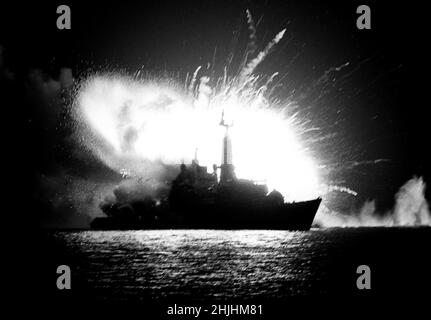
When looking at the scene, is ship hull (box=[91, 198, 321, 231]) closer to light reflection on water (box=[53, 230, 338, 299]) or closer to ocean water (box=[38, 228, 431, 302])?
light reflection on water (box=[53, 230, 338, 299])

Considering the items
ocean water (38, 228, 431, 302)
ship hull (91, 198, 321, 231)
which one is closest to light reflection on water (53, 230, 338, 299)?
ocean water (38, 228, 431, 302)

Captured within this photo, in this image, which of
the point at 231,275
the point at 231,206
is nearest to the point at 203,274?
the point at 231,275

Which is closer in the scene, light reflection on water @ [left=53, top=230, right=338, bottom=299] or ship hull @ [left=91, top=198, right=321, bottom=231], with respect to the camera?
light reflection on water @ [left=53, top=230, right=338, bottom=299]

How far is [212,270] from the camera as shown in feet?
132

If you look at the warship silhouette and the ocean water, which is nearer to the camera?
the ocean water

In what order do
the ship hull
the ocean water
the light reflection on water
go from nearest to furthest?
the ocean water
the light reflection on water
the ship hull

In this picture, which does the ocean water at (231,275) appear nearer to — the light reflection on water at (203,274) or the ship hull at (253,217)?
the light reflection on water at (203,274)

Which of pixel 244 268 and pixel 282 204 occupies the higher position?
pixel 282 204

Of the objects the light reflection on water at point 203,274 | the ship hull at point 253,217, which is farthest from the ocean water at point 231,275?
the ship hull at point 253,217

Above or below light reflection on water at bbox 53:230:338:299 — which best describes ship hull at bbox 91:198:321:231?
above

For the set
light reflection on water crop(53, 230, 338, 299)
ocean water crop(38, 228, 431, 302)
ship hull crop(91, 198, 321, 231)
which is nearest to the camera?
ocean water crop(38, 228, 431, 302)
